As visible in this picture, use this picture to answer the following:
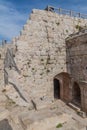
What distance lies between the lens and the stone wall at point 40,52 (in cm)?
1186

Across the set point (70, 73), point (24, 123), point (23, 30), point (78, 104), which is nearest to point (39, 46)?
point (23, 30)

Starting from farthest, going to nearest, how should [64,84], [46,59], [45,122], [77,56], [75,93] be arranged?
[64,84], [75,93], [46,59], [77,56], [45,122]

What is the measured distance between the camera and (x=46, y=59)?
511 inches

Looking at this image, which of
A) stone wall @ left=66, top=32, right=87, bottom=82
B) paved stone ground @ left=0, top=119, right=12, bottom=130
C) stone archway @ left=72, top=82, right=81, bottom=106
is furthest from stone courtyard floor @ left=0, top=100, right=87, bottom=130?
stone archway @ left=72, top=82, right=81, bottom=106

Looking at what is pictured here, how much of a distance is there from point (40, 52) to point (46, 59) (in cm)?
88

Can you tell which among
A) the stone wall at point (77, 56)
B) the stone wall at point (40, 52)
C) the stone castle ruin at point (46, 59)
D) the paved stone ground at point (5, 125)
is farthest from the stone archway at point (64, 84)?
the paved stone ground at point (5, 125)

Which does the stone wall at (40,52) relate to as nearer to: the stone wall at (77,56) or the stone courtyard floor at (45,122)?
the stone wall at (77,56)

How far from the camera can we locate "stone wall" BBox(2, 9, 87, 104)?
38.9ft

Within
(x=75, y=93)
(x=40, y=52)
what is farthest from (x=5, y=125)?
(x=75, y=93)

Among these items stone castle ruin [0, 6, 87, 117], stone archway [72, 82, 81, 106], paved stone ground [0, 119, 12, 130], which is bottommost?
stone archway [72, 82, 81, 106]

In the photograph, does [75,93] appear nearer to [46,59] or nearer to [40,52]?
[46,59]

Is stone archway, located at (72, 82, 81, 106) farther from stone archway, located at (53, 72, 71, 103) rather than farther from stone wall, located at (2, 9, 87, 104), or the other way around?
stone wall, located at (2, 9, 87, 104)

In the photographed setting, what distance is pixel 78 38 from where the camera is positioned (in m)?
12.2

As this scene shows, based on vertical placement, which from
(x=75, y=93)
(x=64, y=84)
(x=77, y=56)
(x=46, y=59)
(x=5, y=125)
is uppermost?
(x=77, y=56)
